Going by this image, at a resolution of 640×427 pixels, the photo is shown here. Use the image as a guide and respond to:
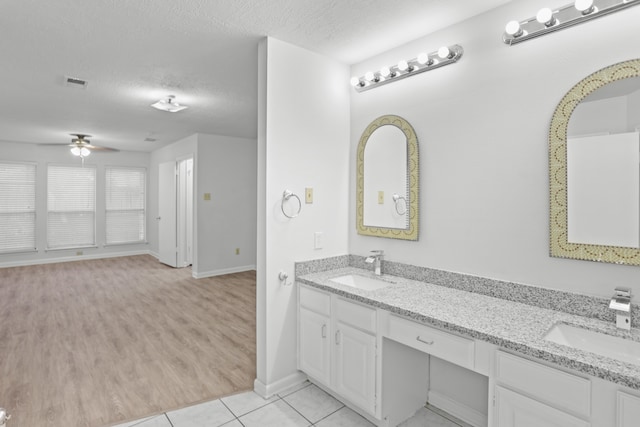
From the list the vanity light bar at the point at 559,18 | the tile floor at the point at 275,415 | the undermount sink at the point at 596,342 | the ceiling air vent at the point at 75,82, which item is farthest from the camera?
the ceiling air vent at the point at 75,82

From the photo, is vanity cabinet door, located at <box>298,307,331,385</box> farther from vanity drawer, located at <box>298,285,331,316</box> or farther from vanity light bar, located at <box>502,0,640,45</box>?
vanity light bar, located at <box>502,0,640,45</box>

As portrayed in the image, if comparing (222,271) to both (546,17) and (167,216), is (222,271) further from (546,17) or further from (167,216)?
(546,17)

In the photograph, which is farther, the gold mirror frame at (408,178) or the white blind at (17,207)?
the white blind at (17,207)

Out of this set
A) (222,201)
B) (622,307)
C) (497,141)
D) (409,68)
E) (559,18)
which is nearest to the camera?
(622,307)

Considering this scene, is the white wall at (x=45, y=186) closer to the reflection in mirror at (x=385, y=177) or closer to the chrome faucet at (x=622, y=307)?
the reflection in mirror at (x=385, y=177)

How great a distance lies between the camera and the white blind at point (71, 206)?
718cm

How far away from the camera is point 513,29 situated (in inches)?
71.7

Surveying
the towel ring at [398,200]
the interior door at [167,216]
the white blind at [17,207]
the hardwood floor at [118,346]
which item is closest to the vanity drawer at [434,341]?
the towel ring at [398,200]

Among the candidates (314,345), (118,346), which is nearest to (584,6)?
(314,345)

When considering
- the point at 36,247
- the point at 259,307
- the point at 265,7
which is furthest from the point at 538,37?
the point at 36,247

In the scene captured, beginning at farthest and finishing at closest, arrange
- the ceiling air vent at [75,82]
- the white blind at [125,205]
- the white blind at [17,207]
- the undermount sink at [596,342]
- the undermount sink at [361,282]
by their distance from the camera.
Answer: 1. the white blind at [125,205]
2. the white blind at [17,207]
3. the ceiling air vent at [75,82]
4. the undermount sink at [361,282]
5. the undermount sink at [596,342]

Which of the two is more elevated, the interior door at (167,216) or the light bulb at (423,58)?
the light bulb at (423,58)

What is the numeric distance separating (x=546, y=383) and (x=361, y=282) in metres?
1.39

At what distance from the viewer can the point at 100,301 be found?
4.68m
